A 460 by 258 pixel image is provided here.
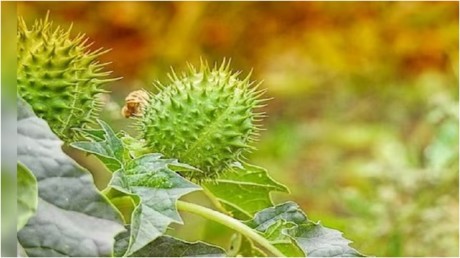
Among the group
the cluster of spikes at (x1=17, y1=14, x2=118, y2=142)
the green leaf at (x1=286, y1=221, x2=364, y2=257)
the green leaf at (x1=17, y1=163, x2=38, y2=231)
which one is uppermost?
the cluster of spikes at (x1=17, y1=14, x2=118, y2=142)

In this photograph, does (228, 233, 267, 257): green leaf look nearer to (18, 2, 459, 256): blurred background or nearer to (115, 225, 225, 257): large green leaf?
(115, 225, 225, 257): large green leaf

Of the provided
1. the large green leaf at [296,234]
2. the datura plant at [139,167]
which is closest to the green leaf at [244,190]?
the datura plant at [139,167]

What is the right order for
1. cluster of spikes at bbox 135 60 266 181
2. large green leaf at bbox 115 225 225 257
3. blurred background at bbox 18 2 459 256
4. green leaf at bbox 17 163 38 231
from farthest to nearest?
blurred background at bbox 18 2 459 256 < cluster of spikes at bbox 135 60 266 181 < large green leaf at bbox 115 225 225 257 < green leaf at bbox 17 163 38 231

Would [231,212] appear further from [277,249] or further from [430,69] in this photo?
[430,69]

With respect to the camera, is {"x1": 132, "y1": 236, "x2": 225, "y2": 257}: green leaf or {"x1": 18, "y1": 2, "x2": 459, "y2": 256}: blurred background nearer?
{"x1": 132, "y1": 236, "x2": 225, "y2": 257}: green leaf

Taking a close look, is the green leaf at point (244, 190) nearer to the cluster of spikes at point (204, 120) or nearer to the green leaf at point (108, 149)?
the cluster of spikes at point (204, 120)

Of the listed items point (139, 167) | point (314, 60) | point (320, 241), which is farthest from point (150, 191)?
point (314, 60)

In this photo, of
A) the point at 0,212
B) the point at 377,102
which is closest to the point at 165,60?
the point at 377,102

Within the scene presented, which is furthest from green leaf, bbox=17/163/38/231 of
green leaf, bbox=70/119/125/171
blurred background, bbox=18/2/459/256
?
blurred background, bbox=18/2/459/256
